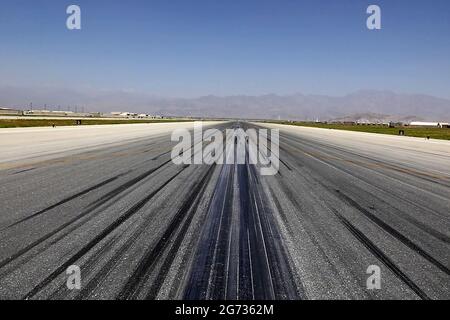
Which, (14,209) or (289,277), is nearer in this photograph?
(289,277)

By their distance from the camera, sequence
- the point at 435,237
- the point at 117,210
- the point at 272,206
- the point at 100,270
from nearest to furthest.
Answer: the point at 100,270 < the point at 435,237 < the point at 117,210 < the point at 272,206

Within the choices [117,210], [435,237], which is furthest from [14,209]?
[435,237]

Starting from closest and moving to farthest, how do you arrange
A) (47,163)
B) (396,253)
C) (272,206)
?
(396,253)
(272,206)
(47,163)

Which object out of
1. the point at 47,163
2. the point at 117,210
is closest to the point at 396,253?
the point at 117,210
